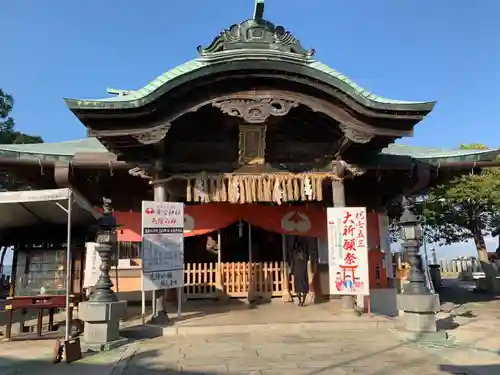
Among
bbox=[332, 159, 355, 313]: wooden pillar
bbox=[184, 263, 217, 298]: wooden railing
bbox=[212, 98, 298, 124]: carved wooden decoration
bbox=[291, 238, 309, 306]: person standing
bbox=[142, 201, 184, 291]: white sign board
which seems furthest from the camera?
bbox=[184, 263, 217, 298]: wooden railing

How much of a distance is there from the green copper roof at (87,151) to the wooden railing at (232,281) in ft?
15.5

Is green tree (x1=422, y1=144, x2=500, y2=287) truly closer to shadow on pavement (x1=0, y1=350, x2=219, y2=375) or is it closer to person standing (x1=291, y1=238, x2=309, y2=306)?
person standing (x1=291, y1=238, x2=309, y2=306)

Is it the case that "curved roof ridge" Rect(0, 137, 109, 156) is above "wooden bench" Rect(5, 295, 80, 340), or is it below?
above

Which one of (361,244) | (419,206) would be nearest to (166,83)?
(361,244)

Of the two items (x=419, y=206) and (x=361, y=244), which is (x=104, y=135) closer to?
(x=361, y=244)

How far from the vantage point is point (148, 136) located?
30.0 feet

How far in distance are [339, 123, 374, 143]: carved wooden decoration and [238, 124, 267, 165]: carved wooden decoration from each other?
200 centimetres

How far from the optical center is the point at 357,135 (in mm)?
9461

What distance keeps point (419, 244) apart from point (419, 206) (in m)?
17.2

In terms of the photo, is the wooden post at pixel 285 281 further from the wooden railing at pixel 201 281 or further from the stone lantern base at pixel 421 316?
the stone lantern base at pixel 421 316

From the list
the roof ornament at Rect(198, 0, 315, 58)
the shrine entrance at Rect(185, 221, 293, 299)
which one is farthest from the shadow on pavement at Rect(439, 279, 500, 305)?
the roof ornament at Rect(198, 0, 315, 58)

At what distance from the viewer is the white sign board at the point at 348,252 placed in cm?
935

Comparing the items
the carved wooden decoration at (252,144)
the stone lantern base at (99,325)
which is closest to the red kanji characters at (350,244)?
the carved wooden decoration at (252,144)

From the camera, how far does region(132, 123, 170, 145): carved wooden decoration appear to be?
914 cm
